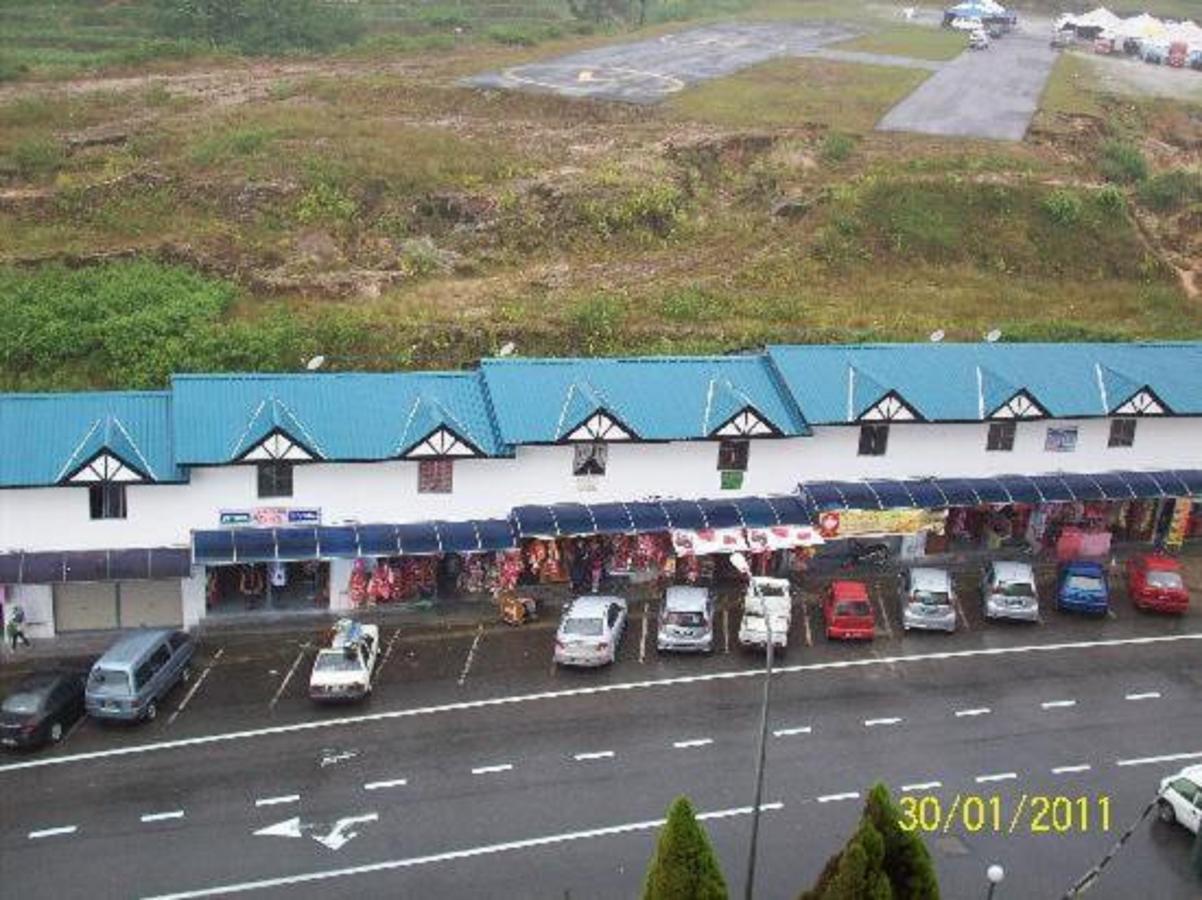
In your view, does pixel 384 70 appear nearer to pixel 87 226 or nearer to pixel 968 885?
pixel 87 226

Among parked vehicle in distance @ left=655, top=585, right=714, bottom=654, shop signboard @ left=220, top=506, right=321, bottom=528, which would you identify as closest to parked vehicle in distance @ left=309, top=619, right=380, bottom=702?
shop signboard @ left=220, top=506, right=321, bottom=528

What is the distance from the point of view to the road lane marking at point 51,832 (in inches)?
1326

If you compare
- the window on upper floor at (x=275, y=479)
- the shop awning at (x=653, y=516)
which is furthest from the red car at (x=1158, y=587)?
the window on upper floor at (x=275, y=479)

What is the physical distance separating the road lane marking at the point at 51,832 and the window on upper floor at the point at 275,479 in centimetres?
1311

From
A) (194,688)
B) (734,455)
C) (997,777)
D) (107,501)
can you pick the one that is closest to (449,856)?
(194,688)

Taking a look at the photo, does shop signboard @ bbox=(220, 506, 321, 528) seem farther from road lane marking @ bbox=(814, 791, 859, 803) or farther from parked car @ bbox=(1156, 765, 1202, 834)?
parked car @ bbox=(1156, 765, 1202, 834)

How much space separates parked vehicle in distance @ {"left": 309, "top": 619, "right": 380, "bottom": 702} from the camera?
39.9m

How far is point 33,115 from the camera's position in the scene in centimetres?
7962

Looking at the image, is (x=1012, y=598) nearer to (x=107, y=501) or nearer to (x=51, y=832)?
(x=107, y=501)

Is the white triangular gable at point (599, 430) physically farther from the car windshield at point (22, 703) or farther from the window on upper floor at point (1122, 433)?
the window on upper floor at point (1122, 433)

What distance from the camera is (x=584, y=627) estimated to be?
42656mm

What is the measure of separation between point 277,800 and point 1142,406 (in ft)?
113

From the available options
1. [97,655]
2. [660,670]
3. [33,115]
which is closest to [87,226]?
[33,115]

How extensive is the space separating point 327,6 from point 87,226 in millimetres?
59514
